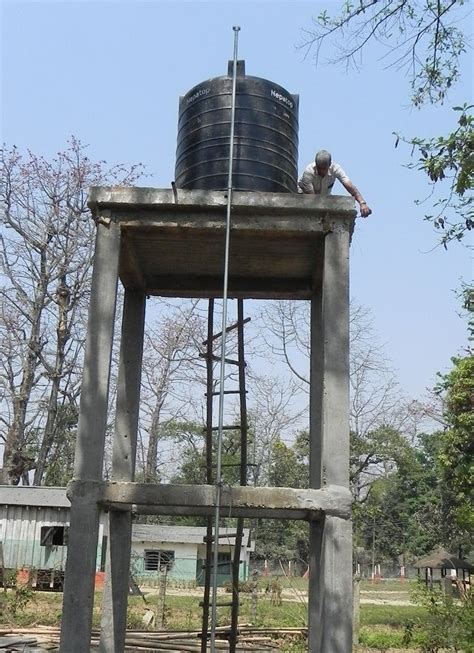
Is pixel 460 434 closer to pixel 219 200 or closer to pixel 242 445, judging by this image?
pixel 242 445

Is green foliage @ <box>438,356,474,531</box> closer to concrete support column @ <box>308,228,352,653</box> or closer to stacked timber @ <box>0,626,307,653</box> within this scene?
stacked timber @ <box>0,626,307,653</box>

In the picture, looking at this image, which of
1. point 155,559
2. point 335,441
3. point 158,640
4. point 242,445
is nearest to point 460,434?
point 158,640

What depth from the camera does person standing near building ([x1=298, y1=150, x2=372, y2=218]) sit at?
6.64m

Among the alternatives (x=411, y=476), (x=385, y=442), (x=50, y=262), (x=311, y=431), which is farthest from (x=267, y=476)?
(x=311, y=431)

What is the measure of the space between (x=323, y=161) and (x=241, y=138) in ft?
2.52

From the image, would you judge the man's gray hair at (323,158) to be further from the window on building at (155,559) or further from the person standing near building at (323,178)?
the window on building at (155,559)

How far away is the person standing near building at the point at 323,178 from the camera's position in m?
6.64

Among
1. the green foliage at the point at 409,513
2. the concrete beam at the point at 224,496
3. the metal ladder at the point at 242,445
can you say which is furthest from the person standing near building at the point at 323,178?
the green foliage at the point at 409,513

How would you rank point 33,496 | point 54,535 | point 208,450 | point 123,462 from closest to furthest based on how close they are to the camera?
point 123,462 → point 208,450 → point 33,496 → point 54,535

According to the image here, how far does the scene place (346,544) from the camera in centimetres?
559

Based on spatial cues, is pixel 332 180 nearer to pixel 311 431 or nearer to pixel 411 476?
pixel 311 431

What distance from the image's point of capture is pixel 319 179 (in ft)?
22.3

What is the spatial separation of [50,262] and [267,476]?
19.6 m

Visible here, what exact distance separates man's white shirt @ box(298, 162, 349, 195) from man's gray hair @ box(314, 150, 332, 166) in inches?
3.8
